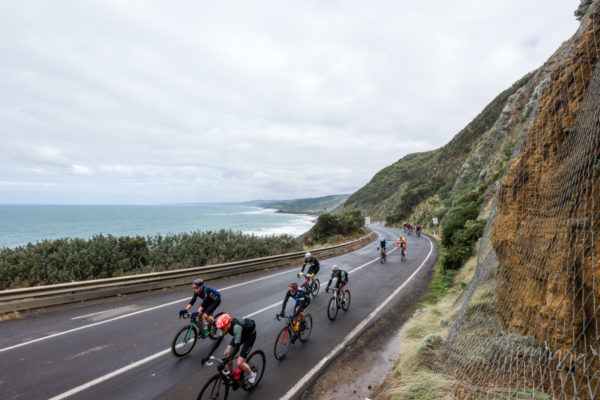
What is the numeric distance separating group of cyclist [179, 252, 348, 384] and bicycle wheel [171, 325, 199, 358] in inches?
11.7

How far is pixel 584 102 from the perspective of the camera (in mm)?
4004

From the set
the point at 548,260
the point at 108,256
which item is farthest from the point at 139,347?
the point at 548,260

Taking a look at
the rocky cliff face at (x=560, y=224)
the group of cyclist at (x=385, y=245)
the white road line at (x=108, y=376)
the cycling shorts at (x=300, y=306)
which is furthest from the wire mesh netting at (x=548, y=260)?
the group of cyclist at (x=385, y=245)

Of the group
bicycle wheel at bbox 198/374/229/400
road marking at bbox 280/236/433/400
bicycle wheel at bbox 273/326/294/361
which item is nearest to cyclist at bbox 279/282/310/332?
bicycle wheel at bbox 273/326/294/361

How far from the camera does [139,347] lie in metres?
6.12

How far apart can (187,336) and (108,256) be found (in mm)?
7521

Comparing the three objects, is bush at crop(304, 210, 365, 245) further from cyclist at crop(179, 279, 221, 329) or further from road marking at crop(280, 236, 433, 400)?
cyclist at crop(179, 279, 221, 329)

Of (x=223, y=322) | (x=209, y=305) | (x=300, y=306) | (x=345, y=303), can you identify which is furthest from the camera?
(x=345, y=303)

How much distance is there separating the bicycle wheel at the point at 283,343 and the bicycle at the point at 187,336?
159 centimetres

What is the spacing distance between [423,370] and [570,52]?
6639 millimetres

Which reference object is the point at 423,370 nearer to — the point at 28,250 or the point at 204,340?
the point at 204,340

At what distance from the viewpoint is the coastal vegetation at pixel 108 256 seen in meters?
9.40

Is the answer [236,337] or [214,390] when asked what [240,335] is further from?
[214,390]

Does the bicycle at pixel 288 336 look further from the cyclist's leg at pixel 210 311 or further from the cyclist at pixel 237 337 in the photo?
the cyclist's leg at pixel 210 311
